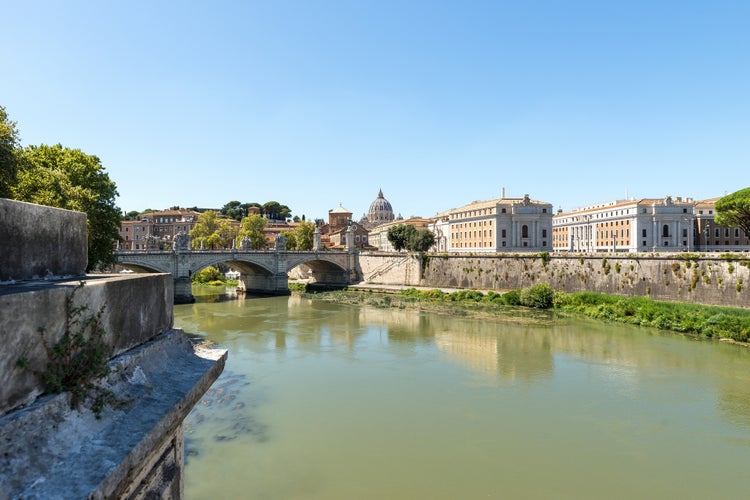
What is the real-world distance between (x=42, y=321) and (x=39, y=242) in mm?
833

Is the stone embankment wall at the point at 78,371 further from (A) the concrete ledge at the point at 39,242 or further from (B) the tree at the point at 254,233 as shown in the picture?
(B) the tree at the point at 254,233

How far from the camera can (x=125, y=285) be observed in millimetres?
2625

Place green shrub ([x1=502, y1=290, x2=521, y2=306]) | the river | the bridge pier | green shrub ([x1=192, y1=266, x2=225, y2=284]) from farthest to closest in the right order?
green shrub ([x1=192, y1=266, x2=225, y2=284]), the bridge pier, green shrub ([x1=502, y1=290, x2=521, y2=306]), the river

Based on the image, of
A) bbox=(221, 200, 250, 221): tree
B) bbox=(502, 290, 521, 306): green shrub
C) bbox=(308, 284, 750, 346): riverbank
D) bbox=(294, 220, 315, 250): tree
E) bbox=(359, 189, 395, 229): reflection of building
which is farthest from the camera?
bbox=(359, 189, 395, 229): reflection of building

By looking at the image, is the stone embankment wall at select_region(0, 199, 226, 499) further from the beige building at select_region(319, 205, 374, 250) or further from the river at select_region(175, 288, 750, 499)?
the beige building at select_region(319, 205, 374, 250)

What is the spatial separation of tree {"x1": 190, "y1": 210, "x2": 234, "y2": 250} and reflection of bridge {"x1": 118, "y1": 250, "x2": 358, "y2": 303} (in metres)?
14.0

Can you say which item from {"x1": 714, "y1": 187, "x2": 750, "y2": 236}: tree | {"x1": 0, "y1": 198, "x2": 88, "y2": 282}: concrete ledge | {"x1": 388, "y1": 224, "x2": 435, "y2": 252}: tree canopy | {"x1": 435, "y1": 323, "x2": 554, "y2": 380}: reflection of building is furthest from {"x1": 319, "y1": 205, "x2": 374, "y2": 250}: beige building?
{"x1": 0, "y1": 198, "x2": 88, "y2": 282}: concrete ledge

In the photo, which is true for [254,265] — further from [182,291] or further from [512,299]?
[512,299]

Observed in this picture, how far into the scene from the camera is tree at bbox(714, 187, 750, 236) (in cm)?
3756

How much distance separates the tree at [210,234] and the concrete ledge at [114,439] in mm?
61800

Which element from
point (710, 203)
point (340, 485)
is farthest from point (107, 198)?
point (710, 203)

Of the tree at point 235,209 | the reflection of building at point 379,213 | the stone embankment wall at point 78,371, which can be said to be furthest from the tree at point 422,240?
the reflection of building at point 379,213

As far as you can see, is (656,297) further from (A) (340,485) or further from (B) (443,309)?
(A) (340,485)

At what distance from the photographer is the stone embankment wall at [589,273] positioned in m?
29.4
